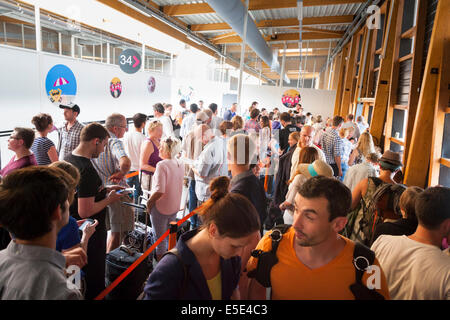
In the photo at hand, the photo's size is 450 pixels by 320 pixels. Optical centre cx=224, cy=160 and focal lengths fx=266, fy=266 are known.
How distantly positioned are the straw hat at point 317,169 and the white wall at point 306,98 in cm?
1135

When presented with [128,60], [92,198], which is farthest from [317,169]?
[128,60]

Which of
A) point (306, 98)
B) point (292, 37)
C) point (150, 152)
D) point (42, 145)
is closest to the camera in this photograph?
point (42, 145)

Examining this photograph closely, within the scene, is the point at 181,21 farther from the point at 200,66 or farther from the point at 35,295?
the point at 35,295

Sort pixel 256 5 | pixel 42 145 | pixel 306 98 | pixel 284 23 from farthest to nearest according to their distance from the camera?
pixel 306 98 → pixel 284 23 → pixel 256 5 → pixel 42 145

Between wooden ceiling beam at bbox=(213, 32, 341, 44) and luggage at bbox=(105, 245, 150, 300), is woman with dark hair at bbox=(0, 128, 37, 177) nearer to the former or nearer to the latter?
luggage at bbox=(105, 245, 150, 300)

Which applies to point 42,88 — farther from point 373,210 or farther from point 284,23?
point 284,23

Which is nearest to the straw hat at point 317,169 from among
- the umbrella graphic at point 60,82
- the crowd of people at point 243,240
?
the crowd of people at point 243,240

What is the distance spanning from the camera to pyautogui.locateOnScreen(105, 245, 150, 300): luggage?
2301mm

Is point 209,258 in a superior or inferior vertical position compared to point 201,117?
inferior

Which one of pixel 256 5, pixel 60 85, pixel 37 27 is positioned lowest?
pixel 60 85

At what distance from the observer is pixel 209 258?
48.7 inches

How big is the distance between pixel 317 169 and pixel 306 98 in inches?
476

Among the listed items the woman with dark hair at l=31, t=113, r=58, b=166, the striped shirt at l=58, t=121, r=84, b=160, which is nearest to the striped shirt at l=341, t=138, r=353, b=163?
the striped shirt at l=58, t=121, r=84, b=160
